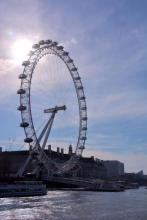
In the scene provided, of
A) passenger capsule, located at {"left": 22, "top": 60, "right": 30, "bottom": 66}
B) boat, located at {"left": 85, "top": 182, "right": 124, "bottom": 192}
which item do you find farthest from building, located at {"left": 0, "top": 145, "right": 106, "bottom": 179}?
passenger capsule, located at {"left": 22, "top": 60, "right": 30, "bottom": 66}

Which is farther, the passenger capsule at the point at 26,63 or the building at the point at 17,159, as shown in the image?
the building at the point at 17,159

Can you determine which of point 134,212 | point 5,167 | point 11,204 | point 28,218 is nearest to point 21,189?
point 11,204

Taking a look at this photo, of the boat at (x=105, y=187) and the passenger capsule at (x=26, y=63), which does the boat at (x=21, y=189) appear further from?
the boat at (x=105, y=187)

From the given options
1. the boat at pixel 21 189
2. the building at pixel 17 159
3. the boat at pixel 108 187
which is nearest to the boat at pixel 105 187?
the boat at pixel 108 187

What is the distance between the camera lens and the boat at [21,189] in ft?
242

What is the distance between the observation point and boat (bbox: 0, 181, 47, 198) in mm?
73688

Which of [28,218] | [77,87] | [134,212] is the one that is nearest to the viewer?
[28,218]

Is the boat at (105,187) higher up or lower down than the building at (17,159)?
lower down

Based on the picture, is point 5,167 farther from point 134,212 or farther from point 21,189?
point 134,212

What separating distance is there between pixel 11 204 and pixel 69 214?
11.0 m

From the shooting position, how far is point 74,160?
107 m

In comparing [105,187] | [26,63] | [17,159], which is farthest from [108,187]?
[26,63]

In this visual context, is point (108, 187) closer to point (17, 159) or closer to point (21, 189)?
point (17, 159)

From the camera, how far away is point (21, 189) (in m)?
77.0
